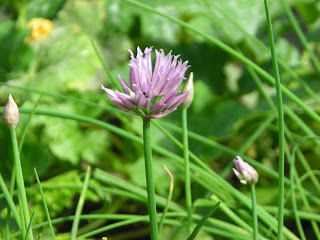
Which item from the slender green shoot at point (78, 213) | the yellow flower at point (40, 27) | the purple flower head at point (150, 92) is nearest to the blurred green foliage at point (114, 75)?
the yellow flower at point (40, 27)

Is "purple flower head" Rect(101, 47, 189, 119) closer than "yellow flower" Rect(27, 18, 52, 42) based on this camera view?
Yes

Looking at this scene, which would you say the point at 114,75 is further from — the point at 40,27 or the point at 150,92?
the point at 150,92

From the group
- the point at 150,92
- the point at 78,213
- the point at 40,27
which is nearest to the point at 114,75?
the point at 40,27

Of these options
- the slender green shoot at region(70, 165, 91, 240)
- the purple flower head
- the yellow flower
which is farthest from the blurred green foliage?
the purple flower head

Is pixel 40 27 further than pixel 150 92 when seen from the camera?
Yes

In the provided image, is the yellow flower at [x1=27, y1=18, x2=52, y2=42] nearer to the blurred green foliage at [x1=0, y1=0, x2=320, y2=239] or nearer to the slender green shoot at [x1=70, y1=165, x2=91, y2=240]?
the blurred green foliage at [x1=0, y1=0, x2=320, y2=239]

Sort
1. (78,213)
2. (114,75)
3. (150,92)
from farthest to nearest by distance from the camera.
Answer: (114,75) → (78,213) → (150,92)

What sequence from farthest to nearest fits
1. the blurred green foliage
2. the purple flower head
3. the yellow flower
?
1. the yellow flower
2. the blurred green foliage
3. the purple flower head

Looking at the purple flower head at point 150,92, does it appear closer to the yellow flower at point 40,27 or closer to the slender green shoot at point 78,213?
the slender green shoot at point 78,213

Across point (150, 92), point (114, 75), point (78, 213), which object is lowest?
point (114, 75)
